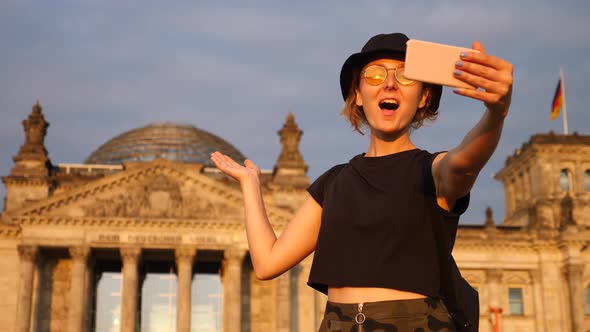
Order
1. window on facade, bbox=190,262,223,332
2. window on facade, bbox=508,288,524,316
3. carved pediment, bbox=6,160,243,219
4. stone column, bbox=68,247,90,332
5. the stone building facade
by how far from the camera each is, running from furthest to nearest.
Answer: window on facade, bbox=508,288,524,316 < window on facade, bbox=190,262,223,332 < carved pediment, bbox=6,160,243,219 < the stone building facade < stone column, bbox=68,247,90,332

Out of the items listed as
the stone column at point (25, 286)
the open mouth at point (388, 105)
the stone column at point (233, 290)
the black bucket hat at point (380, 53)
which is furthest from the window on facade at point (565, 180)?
the open mouth at point (388, 105)

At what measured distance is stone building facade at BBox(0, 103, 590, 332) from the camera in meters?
53.3

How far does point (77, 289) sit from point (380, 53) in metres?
50.6

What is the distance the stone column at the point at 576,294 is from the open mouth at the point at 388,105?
192 feet

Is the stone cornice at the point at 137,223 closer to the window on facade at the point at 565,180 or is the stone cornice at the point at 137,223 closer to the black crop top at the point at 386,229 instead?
the window on facade at the point at 565,180

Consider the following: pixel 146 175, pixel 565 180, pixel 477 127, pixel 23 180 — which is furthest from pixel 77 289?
pixel 477 127

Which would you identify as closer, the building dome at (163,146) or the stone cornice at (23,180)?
the stone cornice at (23,180)

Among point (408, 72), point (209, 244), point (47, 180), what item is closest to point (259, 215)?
point (408, 72)

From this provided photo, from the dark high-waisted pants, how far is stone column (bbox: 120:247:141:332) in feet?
161

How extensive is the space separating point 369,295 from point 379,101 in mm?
944

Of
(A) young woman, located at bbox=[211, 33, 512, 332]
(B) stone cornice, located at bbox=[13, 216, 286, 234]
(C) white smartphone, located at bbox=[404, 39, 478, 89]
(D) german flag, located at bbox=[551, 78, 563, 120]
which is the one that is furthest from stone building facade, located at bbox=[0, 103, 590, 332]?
(C) white smartphone, located at bbox=[404, 39, 478, 89]

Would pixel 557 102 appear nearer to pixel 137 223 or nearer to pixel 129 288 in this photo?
pixel 137 223

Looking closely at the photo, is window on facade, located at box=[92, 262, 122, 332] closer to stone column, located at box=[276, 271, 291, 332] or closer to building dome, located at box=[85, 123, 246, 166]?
stone column, located at box=[276, 271, 291, 332]

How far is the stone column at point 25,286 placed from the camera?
→ 50.7 meters
